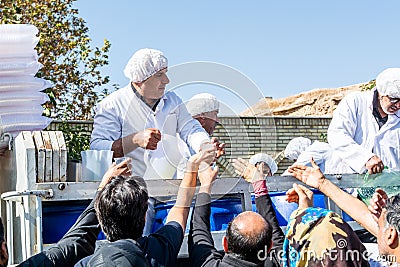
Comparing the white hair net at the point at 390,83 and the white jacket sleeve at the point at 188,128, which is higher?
the white hair net at the point at 390,83

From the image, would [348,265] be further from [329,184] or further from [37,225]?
[37,225]

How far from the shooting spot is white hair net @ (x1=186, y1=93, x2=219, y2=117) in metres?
3.50

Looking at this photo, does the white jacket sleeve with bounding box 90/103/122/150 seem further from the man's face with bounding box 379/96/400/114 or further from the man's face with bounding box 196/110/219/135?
the man's face with bounding box 379/96/400/114

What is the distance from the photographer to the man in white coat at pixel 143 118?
3762 millimetres

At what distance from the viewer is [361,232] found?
3.89 m

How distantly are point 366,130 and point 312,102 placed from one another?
2185cm

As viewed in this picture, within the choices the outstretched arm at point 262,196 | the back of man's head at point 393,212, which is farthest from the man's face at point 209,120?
the back of man's head at point 393,212

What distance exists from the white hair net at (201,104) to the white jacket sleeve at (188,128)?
43 mm

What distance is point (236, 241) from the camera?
2.69 m

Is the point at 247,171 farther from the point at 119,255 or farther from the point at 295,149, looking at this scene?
the point at 295,149

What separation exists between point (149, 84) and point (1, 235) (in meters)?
1.75

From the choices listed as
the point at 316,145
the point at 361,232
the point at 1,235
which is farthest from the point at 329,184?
the point at 316,145

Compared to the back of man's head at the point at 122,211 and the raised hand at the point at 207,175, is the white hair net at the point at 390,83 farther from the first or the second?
the back of man's head at the point at 122,211

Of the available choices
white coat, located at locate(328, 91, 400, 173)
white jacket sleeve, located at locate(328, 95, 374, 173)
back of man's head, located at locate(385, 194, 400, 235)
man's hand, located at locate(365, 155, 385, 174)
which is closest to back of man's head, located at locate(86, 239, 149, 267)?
back of man's head, located at locate(385, 194, 400, 235)
